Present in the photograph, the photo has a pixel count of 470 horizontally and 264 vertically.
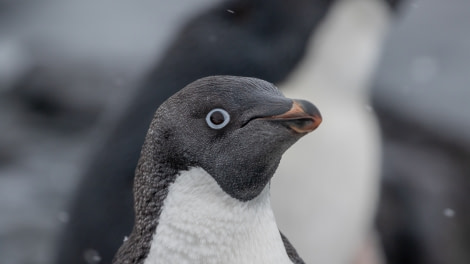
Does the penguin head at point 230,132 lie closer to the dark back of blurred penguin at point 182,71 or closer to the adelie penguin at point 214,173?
the adelie penguin at point 214,173

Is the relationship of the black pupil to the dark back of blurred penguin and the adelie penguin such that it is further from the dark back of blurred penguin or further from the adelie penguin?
the dark back of blurred penguin

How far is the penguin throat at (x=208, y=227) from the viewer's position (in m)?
1.08

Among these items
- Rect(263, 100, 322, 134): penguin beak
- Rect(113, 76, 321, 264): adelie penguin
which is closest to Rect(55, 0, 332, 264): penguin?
Rect(113, 76, 321, 264): adelie penguin

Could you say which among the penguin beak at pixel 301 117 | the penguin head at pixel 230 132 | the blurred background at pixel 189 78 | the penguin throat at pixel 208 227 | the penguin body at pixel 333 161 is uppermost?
the penguin beak at pixel 301 117

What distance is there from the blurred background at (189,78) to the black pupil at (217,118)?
0.88 meters

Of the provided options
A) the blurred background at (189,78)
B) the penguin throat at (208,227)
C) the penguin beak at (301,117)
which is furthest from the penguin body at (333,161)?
the penguin beak at (301,117)

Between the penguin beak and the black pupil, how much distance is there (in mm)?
72

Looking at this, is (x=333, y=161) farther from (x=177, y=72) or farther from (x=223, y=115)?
(x=223, y=115)

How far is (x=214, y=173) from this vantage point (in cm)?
107

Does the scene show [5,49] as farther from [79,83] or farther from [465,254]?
[465,254]

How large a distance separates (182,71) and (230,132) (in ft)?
2.98

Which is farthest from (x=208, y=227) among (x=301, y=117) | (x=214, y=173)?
(x=301, y=117)

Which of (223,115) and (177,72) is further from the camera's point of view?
(177,72)

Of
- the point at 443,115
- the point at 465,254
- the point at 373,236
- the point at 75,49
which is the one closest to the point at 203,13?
the point at 373,236
